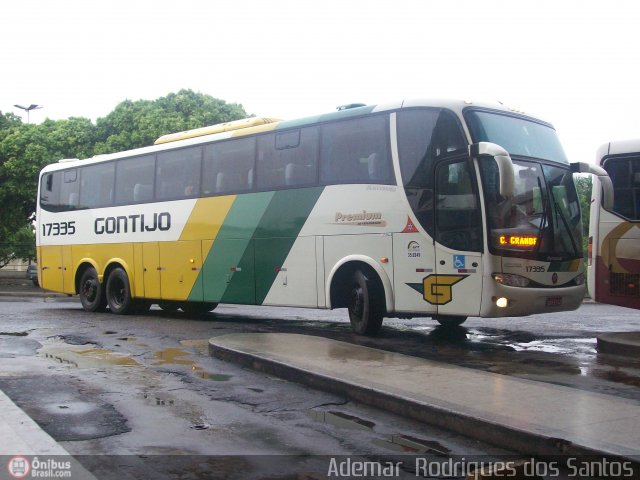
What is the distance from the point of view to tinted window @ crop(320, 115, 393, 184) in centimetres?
1108

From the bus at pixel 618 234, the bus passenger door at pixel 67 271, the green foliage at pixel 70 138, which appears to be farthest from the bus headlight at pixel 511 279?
the green foliage at pixel 70 138

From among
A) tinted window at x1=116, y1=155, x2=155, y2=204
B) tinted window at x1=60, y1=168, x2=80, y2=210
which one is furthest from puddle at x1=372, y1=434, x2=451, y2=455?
tinted window at x1=60, y1=168, x2=80, y2=210

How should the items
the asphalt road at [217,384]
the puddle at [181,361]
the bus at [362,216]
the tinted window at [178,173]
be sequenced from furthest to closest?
1. the tinted window at [178,173]
2. the bus at [362,216]
3. the puddle at [181,361]
4. the asphalt road at [217,384]

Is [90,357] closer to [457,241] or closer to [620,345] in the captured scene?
[457,241]

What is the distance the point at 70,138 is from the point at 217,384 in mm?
30349

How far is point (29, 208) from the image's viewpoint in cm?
3659

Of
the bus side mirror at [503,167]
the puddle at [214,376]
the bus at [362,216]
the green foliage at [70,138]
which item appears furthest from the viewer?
the green foliage at [70,138]

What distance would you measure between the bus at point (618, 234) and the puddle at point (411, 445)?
25.3 ft

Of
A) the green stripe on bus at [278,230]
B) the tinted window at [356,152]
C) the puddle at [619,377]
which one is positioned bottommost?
the puddle at [619,377]

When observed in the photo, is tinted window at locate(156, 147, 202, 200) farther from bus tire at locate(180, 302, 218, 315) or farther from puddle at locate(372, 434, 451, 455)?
puddle at locate(372, 434, 451, 455)

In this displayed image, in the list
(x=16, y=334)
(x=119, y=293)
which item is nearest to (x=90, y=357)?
(x=16, y=334)

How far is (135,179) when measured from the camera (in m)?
15.9

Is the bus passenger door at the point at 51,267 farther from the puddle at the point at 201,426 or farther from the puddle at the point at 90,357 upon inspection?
the puddle at the point at 201,426

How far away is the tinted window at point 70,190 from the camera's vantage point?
57.5 ft
